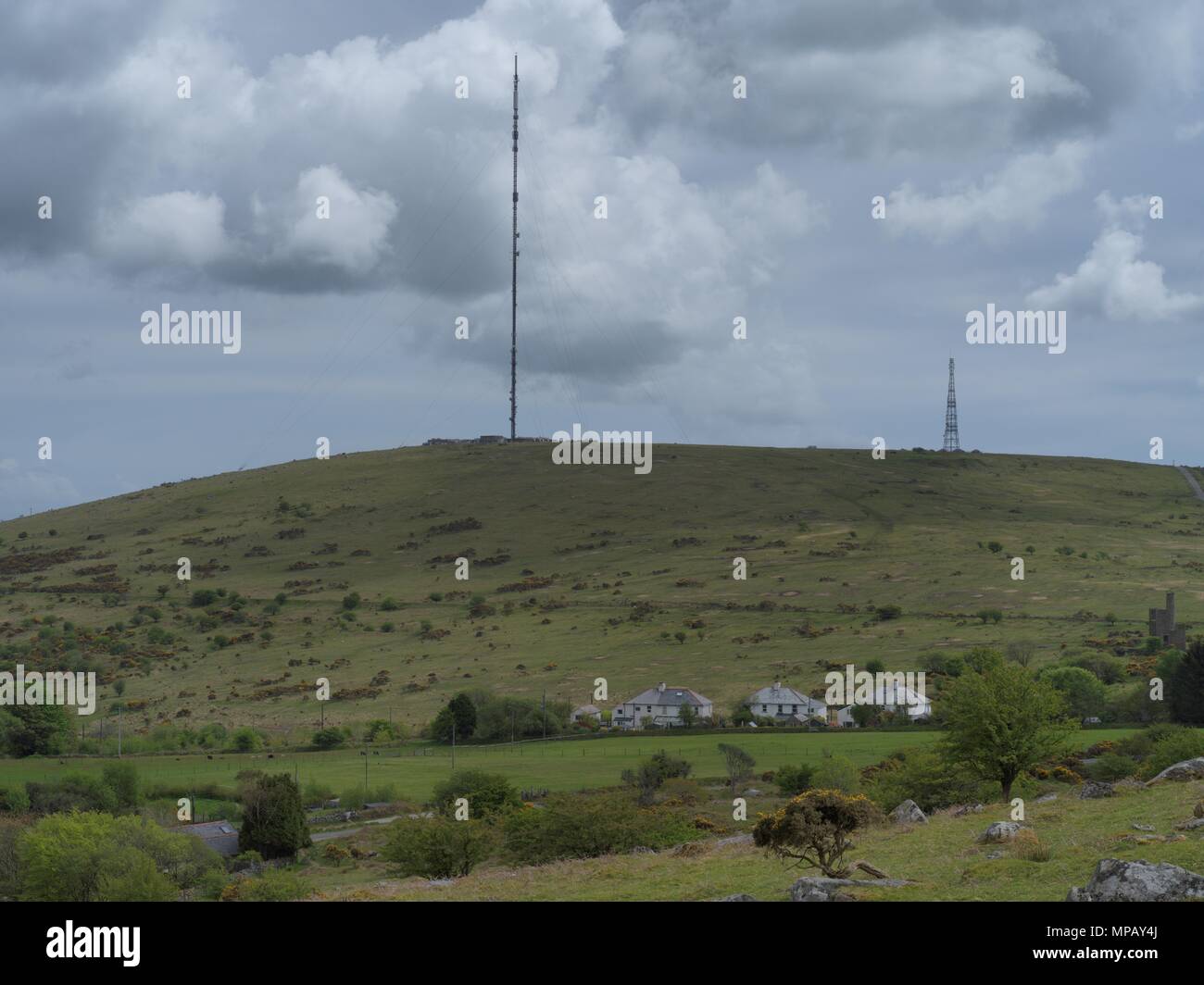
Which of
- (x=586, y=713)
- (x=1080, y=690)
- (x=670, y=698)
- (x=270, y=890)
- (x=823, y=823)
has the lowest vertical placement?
(x=586, y=713)

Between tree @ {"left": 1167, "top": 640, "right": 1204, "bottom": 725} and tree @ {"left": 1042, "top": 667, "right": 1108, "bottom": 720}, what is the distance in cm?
688

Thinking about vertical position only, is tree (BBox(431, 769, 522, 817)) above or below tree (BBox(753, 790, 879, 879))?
below

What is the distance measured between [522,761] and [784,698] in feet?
92.2

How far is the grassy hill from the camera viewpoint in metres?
124

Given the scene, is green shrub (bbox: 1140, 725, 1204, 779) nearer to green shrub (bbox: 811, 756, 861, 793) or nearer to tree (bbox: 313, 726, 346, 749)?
green shrub (bbox: 811, 756, 861, 793)

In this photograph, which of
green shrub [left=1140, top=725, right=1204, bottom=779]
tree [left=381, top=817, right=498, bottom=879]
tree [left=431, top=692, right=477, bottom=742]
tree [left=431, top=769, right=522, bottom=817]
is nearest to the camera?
tree [left=381, top=817, right=498, bottom=879]

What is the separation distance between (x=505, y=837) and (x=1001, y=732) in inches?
944

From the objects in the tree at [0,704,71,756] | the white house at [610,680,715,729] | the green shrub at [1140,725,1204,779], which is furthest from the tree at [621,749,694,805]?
the tree at [0,704,71,756]

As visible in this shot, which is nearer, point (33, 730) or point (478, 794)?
point (478, 794)

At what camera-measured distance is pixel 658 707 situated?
4353 inches

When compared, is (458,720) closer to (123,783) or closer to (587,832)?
(123,783)

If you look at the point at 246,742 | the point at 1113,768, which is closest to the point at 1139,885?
the point at 1113,768
